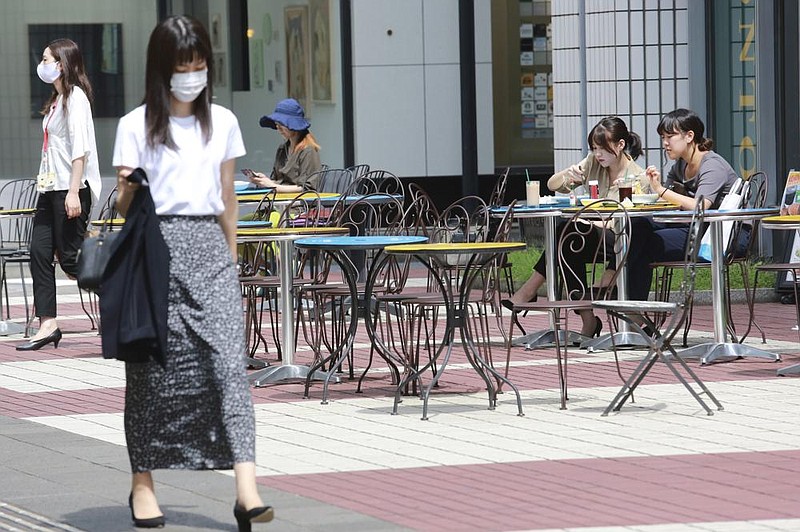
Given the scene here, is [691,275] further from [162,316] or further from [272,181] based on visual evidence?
[272,181]

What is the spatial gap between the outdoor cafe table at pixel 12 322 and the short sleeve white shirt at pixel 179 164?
685 centimetres

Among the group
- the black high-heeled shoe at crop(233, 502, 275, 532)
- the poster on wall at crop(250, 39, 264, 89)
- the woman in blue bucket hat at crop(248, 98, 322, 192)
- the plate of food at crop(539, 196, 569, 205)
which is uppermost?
the poster on wall at crop(250, 39, 264, 89)

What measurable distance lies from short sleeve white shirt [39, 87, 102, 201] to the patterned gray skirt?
573cm

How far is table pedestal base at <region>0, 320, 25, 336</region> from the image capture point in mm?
13411

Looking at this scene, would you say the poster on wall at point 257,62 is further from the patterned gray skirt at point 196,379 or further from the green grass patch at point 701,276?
the patterned gray skirt at point 196,379

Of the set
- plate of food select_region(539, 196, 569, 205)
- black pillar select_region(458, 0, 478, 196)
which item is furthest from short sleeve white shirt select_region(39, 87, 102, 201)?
black pillar select_region(458, 0, 478, 196)

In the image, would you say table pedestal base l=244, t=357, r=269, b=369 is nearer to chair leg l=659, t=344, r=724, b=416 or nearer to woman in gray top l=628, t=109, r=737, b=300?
woman in gray top l=628, t=109, r=737, b=300

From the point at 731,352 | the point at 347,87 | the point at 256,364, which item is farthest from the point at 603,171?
the point at 347,87

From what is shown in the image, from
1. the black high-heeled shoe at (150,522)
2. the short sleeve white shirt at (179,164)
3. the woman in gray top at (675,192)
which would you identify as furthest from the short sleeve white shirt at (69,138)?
the black high-heeled shoe at (150,522)

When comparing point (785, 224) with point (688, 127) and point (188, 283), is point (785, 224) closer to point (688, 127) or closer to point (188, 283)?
point (688, 127)

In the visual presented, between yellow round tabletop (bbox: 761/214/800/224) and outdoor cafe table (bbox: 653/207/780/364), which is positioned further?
outdoor cafe table (bbox: 653/207/780/364)

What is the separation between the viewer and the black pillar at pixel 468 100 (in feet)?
64.0

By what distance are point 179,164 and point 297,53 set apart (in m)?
15.7

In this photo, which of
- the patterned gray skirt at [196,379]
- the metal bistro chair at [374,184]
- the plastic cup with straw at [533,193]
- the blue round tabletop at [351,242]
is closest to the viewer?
the patterned gray skirt at [196,379]
